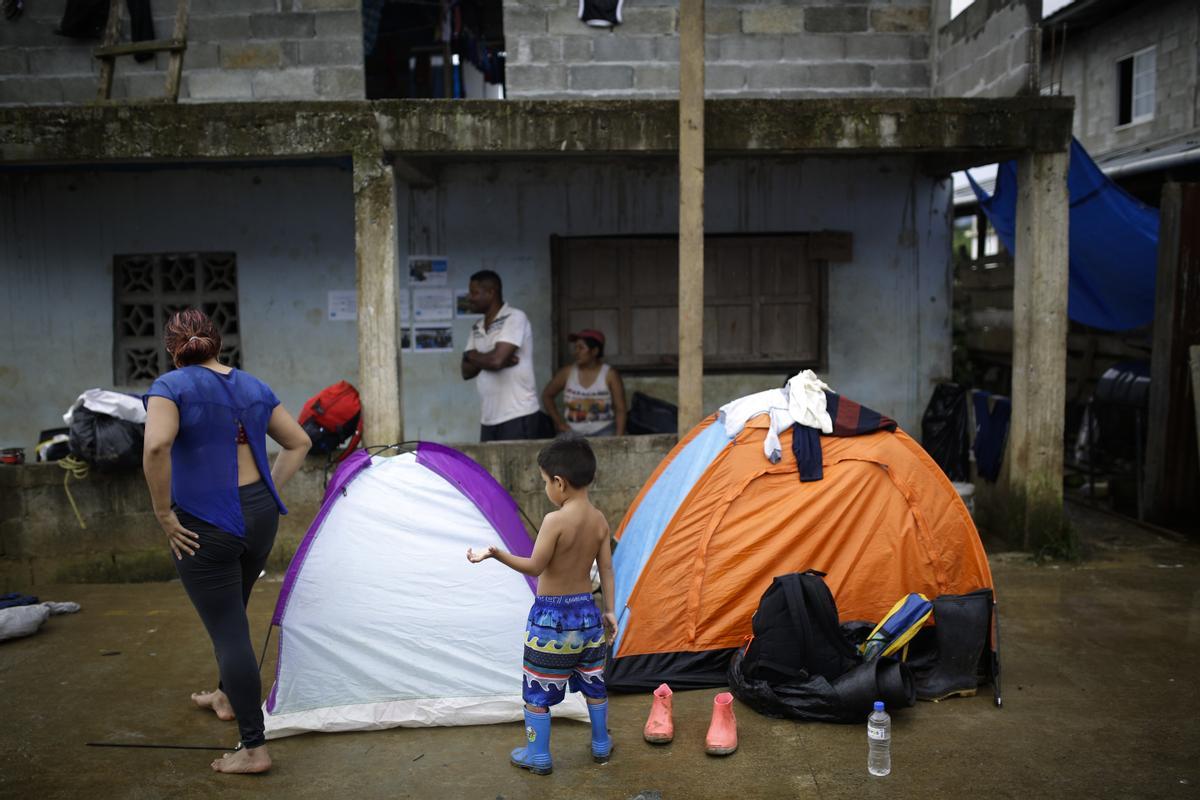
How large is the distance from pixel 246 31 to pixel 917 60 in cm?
508

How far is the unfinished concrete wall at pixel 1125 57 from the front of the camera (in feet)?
45.6

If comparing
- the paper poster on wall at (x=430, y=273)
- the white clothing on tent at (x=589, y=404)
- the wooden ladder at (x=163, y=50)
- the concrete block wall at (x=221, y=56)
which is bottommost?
the white clothing on tent at (x=589, y=404)

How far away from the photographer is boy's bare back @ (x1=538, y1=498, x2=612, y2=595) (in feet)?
12.5

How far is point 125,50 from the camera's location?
21.1 feet

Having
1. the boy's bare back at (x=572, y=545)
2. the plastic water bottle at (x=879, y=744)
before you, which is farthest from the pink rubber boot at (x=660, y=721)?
the plastic water bottle at (x=879, y=744)

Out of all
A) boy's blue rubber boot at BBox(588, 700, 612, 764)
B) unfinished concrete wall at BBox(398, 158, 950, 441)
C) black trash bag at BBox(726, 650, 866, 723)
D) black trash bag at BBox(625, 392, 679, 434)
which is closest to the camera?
boy's blue rubber boot at BBox(588, 700, 612, 764)

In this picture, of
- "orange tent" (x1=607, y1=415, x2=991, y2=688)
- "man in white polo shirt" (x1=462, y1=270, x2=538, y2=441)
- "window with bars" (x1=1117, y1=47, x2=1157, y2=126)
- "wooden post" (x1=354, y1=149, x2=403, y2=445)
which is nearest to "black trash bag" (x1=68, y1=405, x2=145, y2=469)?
"wooden post" (x1=354, y1=149, x2=403, y2=445)

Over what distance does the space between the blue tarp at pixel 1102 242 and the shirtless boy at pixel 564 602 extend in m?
4.70

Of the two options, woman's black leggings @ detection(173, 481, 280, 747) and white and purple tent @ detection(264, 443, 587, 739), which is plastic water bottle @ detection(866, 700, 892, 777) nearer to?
white and purple tent @ detection(264, 443, 587, 739)

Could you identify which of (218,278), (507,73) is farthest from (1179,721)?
(218,278)

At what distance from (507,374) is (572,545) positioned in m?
3.31

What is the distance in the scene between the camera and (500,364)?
6824mm

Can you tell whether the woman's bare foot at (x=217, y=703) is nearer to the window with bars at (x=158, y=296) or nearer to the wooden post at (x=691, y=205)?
the wooden post at (x=691, y=205)

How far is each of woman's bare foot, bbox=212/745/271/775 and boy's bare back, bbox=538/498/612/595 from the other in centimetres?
128
